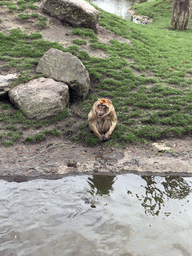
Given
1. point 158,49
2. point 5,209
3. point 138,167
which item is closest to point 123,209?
point 138,167

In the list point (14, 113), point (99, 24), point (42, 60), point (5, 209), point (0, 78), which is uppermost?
point (99, 24)

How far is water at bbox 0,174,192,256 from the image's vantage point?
5293 mm

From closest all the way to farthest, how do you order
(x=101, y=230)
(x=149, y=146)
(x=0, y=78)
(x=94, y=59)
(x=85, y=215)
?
(x=101, y=230) < (x=85, y=215) < (x=149, y=146) < (x=0, y=78) < (x=94, y=59)

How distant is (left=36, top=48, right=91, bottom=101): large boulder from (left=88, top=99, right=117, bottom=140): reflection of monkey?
276 cm

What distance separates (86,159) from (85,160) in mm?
67

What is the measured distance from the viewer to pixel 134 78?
12984mm

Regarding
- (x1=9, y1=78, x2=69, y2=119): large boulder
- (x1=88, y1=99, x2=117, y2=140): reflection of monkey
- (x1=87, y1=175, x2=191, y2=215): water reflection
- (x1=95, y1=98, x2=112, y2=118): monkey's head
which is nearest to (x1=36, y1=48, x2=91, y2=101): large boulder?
(x1=9, y1=78, x2=69, y2=119): large boulder

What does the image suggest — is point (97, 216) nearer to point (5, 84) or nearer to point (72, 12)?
point (5, 84)

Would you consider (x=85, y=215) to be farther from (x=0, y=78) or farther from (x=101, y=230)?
(x=0, y=78)

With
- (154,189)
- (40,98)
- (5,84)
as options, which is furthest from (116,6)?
(154,189)

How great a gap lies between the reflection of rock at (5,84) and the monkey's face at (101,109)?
16.5 ft

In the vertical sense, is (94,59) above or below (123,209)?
above

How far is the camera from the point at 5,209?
244 inches

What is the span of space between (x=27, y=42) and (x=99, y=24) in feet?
21.4
